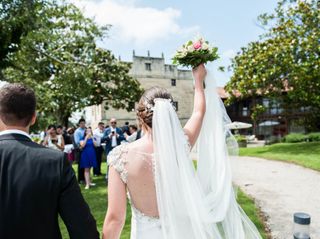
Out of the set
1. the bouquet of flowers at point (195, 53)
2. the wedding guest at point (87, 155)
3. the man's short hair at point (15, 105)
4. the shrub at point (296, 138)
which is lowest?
the shrub at point (296, 138)

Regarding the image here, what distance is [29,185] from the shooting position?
2.02 m

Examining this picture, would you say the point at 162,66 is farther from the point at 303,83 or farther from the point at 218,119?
the point at 218,119

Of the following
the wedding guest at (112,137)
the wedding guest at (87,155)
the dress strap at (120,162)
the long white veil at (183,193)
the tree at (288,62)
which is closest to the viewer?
the dress strap at (120,162)

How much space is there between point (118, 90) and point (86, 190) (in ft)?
74.9

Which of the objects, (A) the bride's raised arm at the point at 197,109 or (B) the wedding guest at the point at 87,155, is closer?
(A) the bride's raised arm at the point at 197,109

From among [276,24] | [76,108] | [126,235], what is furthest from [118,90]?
[126,235]

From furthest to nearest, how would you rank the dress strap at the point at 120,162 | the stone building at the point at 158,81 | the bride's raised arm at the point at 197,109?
the stone building at the point at 158,81
the bride's raised arm at the point at 197,109
the dress strap at the point at 120,162

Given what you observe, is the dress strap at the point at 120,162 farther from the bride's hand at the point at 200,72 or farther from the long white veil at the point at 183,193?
the bride's hand at the point at 200,72

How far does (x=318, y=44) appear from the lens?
19.6 m

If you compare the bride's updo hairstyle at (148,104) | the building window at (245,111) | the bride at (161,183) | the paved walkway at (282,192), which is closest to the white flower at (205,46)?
the bride at (161,183)

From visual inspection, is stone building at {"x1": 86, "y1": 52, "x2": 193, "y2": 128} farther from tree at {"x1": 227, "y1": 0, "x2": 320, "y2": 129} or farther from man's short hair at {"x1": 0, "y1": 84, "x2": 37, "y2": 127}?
man's short hair at {"x1": 0, "y1": 84, "x2": 37, "y2": 127}

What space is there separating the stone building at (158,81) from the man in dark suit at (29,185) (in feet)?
155

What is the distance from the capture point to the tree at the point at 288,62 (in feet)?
Answer: 64.4

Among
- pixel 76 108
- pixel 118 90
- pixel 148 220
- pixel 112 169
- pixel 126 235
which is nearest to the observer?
pixel 112 169
